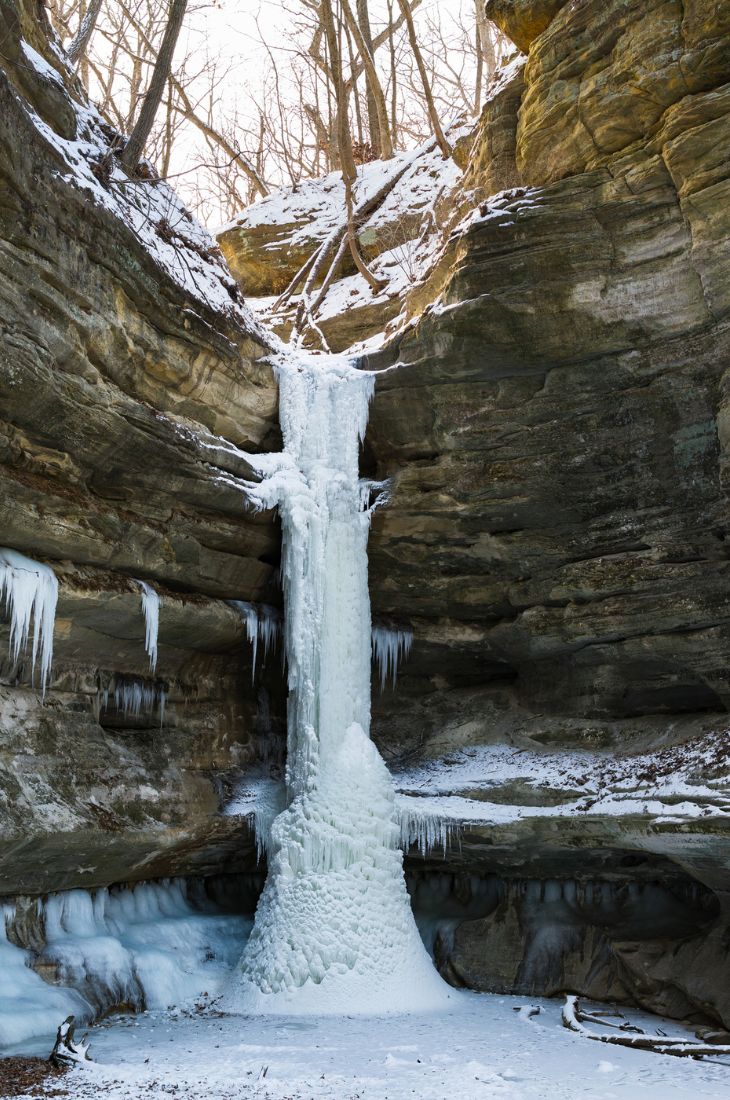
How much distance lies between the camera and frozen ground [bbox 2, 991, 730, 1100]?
274 inches

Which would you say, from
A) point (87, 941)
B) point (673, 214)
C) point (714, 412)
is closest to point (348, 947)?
point (87, 941)

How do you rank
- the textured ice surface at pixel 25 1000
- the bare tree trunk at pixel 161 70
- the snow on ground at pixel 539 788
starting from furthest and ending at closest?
the snow on ground at pixel 539 788 → the bare tree trunk at pixel 161 70 → the textured ice surface at pixel 25 1000

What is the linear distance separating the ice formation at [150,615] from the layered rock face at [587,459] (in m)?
3.41

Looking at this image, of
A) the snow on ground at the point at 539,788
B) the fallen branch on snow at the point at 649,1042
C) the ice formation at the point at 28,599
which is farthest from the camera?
the snow on ground at the point at 539,788

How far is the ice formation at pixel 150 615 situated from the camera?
11.0 metres

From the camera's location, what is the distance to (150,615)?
11047 millimetres

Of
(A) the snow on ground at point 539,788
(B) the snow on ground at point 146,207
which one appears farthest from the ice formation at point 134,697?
(B) the snow on ground at point 146,207

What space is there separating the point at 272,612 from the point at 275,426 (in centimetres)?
263

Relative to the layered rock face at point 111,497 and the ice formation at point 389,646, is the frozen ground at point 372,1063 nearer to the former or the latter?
the layered rock face at point 111,497

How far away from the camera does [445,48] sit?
82.4 ft

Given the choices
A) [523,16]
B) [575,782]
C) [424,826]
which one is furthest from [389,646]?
[523,16]

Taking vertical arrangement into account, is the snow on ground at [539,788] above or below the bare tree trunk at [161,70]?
below

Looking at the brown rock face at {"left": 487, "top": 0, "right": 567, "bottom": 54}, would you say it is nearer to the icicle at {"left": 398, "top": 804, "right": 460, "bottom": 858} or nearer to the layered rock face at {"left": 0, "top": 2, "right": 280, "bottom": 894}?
the layered rock face at {"left": 0, "top": 2, "right": 280, "bottom": 894}

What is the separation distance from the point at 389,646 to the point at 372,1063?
651 centimetres
